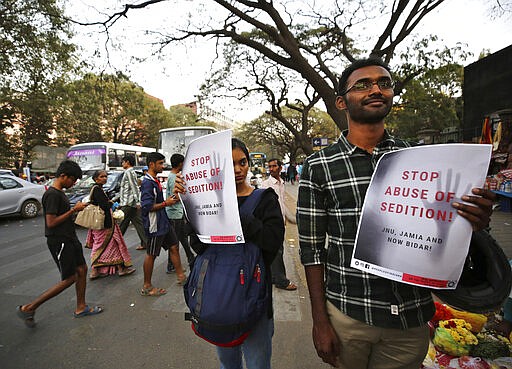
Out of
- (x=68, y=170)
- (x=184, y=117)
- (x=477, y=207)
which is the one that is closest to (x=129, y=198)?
(x=68, y=170)

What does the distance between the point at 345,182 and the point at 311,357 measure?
1946 mm

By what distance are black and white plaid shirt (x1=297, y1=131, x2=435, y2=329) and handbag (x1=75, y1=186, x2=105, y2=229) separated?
3.70 meters

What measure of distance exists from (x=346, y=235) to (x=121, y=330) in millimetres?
2827

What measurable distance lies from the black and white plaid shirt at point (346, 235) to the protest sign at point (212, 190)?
1.17ft

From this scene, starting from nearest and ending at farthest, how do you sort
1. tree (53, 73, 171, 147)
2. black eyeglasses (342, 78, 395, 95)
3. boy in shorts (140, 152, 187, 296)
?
1. black eyeglasses (342, 78, 395, 95)
2. boy in shorts (140, 152, 187, 296)
3. tree (53, 73, 171, 147)

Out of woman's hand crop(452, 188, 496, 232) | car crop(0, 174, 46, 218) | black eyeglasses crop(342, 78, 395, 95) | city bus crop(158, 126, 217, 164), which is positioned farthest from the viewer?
city bus crop(158, 126, 217, 164)

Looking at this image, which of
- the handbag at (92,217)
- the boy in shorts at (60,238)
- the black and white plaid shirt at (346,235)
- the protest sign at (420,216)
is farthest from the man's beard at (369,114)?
the handbag at (92,217)

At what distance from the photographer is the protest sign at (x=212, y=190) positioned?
150 cm

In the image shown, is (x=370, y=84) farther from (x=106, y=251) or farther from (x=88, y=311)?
(x=106, y=251)

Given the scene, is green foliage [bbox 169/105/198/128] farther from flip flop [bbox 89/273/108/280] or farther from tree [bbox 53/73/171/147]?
flip flop [bbox 89/273/108/280]

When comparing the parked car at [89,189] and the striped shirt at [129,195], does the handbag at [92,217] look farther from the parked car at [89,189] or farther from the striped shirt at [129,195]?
the parked car at [89,189]

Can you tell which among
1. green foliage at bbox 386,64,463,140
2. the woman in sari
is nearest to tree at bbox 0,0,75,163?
the woman in sari

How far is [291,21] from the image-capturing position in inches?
464

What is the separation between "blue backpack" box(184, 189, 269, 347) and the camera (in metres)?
1.46
